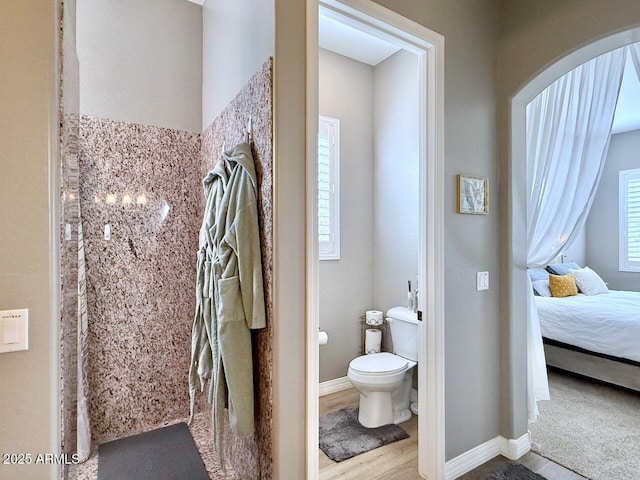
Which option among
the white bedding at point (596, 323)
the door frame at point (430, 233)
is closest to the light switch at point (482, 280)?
the door frame at point (430, 233)

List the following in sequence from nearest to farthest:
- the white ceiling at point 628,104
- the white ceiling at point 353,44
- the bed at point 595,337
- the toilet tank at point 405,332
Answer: the toilet tank at point 405,332 < the white ceiling at point 353,44 < the bed at point 595,337 < the white ceiling at point 628,104

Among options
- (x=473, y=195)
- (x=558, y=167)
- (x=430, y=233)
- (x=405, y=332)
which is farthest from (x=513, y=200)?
(x=405, y=332)

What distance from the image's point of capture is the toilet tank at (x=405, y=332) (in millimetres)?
2557

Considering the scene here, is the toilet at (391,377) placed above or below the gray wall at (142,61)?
below

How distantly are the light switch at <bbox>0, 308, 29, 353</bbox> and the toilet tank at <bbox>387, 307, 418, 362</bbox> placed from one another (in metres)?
2.25

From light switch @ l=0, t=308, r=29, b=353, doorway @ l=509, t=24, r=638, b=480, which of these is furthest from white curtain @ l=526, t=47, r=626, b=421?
light switch @ l=0, t=308, r=29, b=353

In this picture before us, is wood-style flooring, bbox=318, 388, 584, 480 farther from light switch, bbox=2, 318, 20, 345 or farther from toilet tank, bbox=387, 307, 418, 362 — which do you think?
light switch, bbox=2, 318, 20, 345

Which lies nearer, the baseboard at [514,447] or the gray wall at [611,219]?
the baseboard at [514,447]

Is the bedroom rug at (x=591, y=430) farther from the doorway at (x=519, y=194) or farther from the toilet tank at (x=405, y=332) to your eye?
the toilet tank at (x=405, y=332)

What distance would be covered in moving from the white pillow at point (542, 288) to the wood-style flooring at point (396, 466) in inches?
101

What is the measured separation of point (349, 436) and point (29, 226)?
2.23 metres

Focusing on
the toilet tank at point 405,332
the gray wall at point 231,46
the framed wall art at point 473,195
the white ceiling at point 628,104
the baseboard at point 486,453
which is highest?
the white ceiling at point 628,104

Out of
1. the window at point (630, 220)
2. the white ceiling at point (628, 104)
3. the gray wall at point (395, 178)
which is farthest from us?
the window at point (630, 220)

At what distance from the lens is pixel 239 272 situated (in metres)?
1.46
